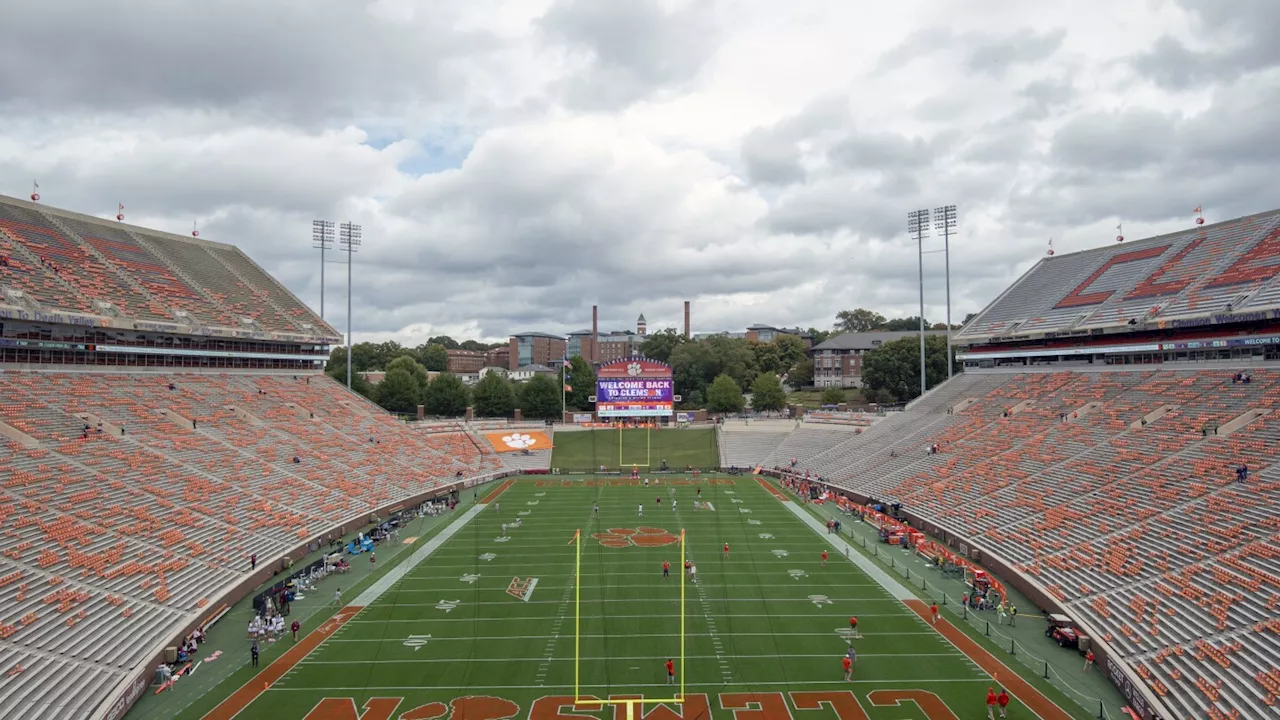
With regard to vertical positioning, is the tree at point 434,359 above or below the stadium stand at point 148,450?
above

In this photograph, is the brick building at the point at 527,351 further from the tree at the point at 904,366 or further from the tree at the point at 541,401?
the tree at the point at 904,366

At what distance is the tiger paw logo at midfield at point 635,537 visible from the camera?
99.6ft

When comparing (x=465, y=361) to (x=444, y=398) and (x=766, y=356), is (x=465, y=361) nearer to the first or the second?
(x=766, y=356)

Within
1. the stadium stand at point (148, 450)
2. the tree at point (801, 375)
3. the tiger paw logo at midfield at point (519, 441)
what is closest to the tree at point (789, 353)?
the tree at point (801, 375)

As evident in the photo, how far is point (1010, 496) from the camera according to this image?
99.1 feet

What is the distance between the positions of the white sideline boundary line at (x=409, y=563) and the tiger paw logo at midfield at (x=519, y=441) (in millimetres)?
21646

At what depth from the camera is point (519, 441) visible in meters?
59.5

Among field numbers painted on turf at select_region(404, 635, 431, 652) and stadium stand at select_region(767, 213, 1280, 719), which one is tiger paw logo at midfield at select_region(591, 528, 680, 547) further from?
stadium stand at select_region(767, 213, 1280, 719)

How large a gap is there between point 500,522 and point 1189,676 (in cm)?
2688

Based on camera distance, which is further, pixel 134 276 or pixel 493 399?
pixel 493 399

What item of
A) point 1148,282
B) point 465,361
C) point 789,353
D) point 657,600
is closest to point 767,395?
point 789,353

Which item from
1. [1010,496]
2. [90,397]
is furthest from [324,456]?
[1010,496]

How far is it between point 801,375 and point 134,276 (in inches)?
2954

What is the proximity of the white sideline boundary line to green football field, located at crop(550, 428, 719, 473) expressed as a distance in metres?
19.9
